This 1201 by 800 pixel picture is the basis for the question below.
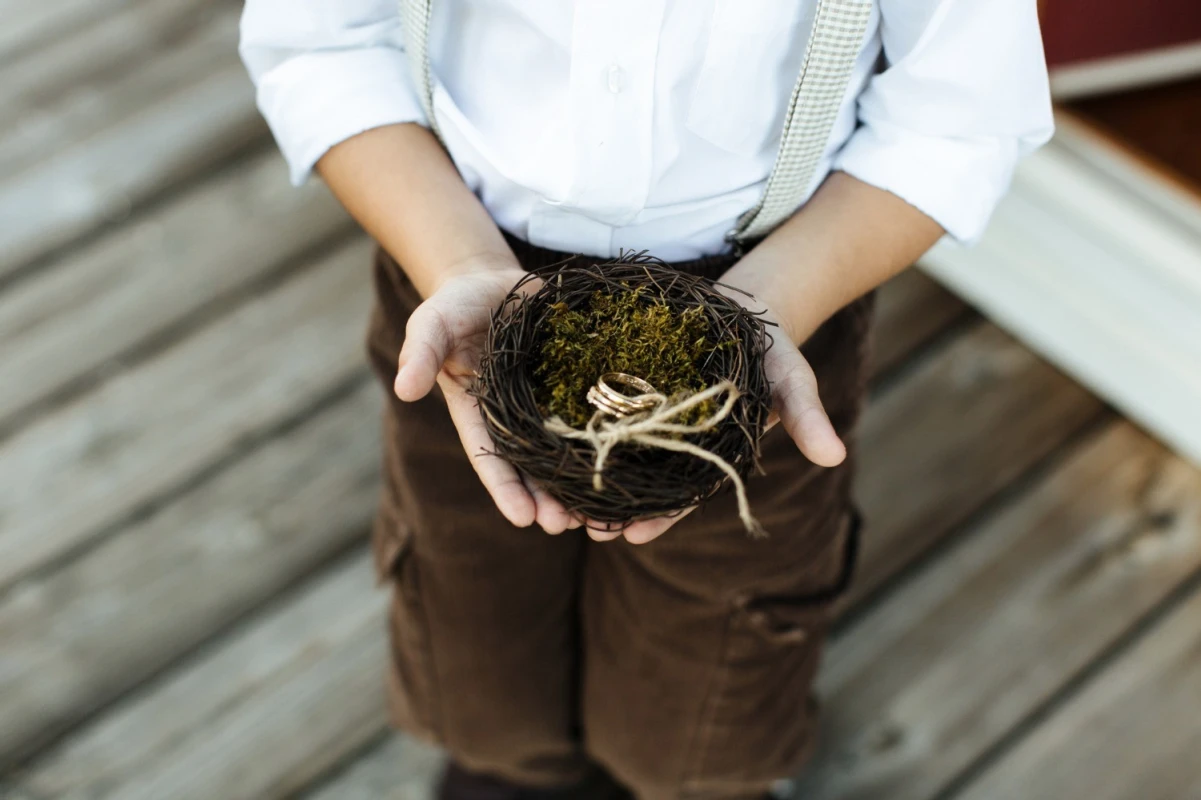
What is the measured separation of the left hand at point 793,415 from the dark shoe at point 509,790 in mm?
675

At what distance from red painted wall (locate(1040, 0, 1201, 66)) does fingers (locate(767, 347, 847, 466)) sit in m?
1.04

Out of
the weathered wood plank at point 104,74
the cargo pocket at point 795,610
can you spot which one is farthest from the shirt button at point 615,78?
the weathered wood plank at point 104,74

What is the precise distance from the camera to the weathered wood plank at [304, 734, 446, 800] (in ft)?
4.13

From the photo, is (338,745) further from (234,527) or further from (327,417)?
(327,417)

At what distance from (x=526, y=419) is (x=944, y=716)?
3.10ft

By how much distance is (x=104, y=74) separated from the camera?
5.83 feet

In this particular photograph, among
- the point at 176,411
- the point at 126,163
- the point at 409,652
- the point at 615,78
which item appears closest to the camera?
the point at 615,78

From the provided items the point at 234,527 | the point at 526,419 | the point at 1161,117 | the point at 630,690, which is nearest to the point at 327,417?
the point at 234,527

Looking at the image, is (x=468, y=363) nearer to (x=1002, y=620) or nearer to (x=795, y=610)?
(x=795, y=610)

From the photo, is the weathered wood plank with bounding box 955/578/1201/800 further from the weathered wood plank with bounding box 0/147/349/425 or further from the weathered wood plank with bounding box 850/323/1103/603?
the weathered wood plank with bounding box 0/147/349/425

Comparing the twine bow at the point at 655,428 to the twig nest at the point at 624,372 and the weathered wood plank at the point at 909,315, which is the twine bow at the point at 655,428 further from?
the weathered wood plank at the point at 909,315

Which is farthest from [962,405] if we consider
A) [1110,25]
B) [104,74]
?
[104,74]

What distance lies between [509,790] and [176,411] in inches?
29.0

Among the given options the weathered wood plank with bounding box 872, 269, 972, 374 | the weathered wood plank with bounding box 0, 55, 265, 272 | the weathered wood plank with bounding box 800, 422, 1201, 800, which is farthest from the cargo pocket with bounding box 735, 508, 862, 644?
the weathered wood plank with bounding box 0, 55, 265, 272
